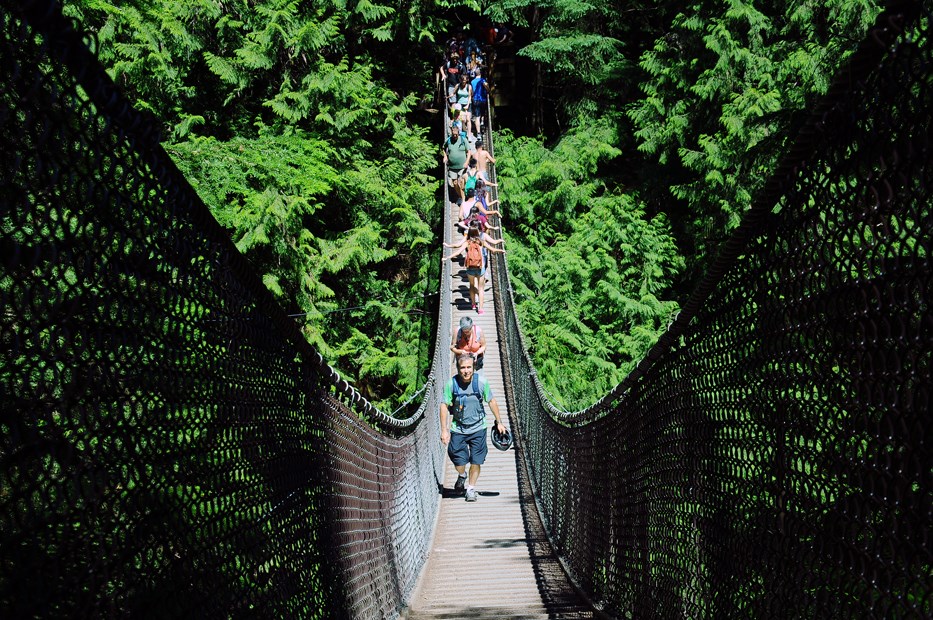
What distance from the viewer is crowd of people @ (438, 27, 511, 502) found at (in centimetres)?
589

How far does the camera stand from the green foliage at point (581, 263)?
12547 mm

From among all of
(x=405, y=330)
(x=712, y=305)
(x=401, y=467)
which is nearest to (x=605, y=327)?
(x=405, y=330)

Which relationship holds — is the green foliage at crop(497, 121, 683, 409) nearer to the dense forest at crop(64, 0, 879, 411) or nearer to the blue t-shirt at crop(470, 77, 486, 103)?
the dense forest at crop(64, 0, 879, 411)

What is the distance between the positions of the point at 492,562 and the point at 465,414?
1.01m

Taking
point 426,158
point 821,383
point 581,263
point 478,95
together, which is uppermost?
point 478,95

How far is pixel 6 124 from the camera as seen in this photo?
3.21 feet

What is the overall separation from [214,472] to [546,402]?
14.2 ft

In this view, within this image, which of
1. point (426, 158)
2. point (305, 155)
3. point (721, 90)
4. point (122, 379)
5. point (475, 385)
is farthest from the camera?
point (426, 158)

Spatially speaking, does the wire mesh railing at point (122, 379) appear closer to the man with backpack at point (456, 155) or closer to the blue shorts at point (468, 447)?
the blue shorts at point (468, 447)

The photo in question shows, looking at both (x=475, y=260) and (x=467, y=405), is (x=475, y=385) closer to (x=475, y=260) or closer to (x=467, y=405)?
(x=467, y=405)

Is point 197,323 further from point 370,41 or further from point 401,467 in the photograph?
point 370,41

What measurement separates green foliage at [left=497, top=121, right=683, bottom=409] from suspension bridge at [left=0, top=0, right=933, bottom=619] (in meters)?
9.26

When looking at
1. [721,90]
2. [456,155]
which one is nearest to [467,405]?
[456,155]

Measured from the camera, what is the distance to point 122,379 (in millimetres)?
1234
